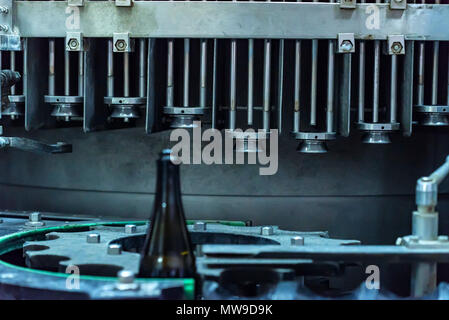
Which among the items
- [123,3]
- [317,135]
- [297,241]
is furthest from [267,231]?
[123,3]

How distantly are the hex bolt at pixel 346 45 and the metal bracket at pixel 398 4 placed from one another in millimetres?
118

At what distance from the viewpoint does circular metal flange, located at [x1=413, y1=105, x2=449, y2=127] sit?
1.64m

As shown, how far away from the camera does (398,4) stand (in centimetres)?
159

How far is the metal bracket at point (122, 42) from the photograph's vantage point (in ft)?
5.25

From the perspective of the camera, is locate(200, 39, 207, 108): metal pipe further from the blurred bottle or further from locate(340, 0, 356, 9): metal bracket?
the blurred bottle

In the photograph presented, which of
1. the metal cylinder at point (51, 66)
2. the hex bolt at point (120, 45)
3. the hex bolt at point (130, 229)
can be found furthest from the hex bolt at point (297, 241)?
the metal cylinder at point (51, 66)

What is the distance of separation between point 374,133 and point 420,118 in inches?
5.3

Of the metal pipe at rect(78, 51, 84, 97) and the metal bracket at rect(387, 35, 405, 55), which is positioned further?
the metal pipe at rect(78, 51, 84, 97)

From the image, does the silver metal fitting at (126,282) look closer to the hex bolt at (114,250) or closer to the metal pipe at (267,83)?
the hex bolt at (114,250)

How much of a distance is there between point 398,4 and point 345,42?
0.14 metres

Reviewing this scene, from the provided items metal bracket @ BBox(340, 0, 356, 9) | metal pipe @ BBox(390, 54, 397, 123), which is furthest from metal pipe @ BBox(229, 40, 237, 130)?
metal pipe @ BBox(390, 54, 397, 123)

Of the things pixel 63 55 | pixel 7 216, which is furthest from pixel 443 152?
pixel 7 216

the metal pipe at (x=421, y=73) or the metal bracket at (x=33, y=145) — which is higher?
the metal pipe at (x=421, y=73)
